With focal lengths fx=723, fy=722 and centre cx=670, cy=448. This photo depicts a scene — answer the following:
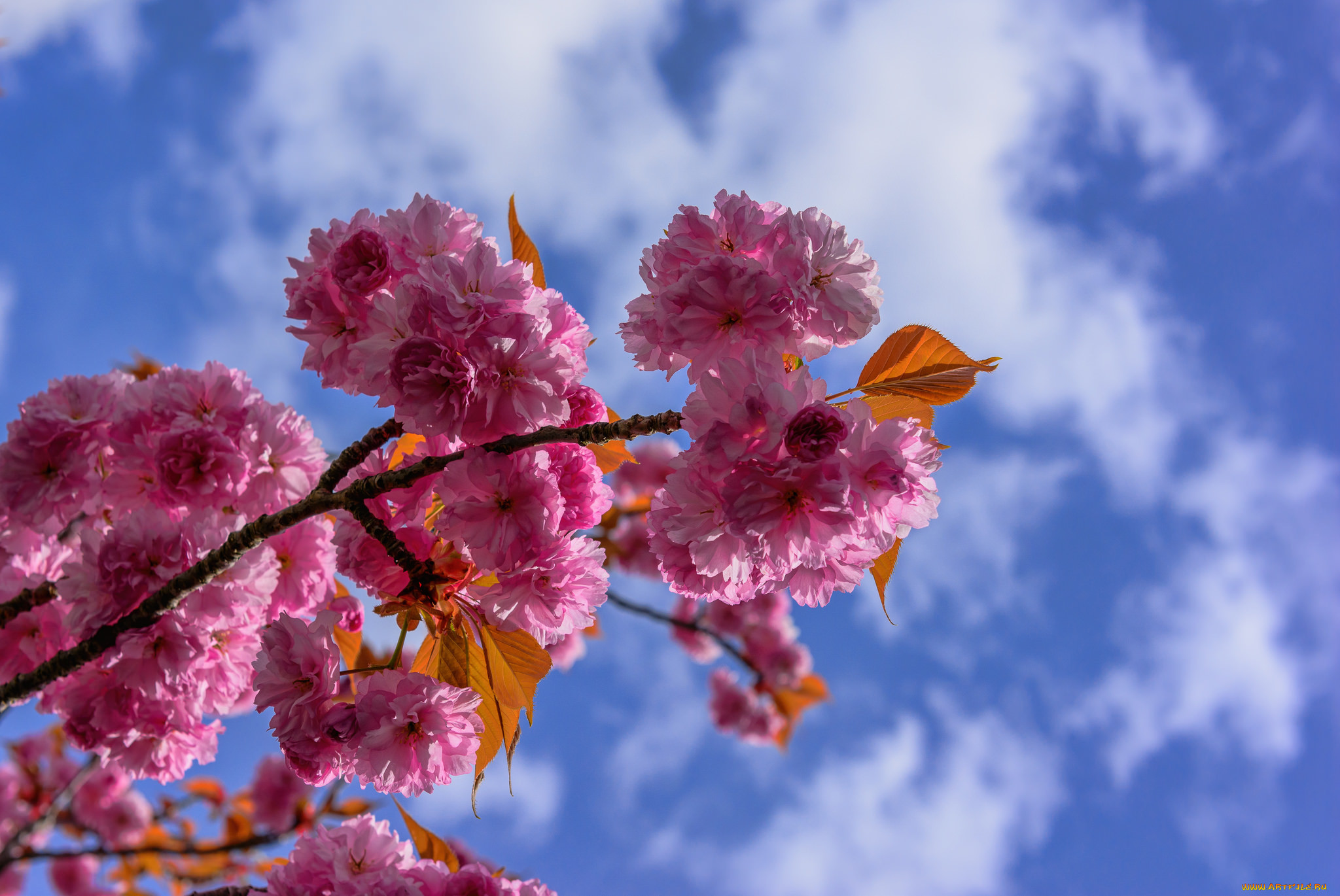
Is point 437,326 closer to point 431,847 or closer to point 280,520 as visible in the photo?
point 280,520

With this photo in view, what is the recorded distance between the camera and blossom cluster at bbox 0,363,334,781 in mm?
1666

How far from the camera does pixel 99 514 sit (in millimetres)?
2051

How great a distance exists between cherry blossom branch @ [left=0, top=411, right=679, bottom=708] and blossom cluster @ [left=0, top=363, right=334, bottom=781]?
4 centimetres

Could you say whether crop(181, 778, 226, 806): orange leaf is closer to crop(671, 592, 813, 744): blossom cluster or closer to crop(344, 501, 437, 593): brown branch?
crop(671, 592, 813, 744): blossom cluster

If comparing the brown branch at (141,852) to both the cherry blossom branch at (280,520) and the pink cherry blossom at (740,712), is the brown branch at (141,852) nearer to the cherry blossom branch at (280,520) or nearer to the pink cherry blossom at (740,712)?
the cherry blossom branch at (280,520)

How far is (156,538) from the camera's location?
165 centimetres

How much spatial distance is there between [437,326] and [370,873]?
1209 millimetres

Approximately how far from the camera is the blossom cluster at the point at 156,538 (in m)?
1.67

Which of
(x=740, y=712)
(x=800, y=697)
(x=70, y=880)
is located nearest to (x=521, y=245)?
(x=800, y=697)

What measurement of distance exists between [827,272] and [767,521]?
1.72 ft

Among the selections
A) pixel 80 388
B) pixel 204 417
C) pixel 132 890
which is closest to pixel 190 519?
pixel 204 417

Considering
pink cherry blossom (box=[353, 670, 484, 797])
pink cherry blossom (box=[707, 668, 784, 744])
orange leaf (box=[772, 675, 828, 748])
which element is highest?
pink cherry blossom (box=[707, 668, 784, 744])

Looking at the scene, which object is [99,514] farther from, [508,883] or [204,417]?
[508,883]

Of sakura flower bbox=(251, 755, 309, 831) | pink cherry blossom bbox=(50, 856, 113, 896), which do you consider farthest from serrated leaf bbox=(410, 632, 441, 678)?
pink cherry blossom bbox=(50, 856, 113, 896)
